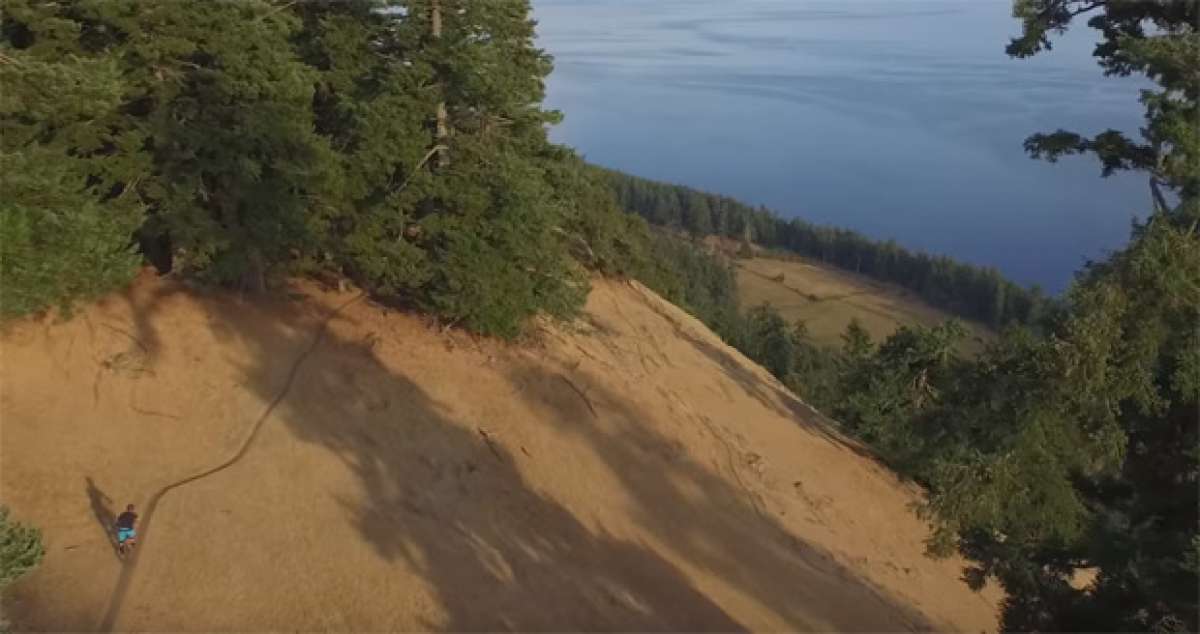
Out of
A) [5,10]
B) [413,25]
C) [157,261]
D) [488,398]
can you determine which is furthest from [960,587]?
[5,10]

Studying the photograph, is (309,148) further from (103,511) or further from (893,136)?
(893,136)

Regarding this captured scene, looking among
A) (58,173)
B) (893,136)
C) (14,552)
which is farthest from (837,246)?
(14,552)

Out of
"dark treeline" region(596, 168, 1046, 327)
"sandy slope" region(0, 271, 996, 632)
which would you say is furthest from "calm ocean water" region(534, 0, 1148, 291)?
"sandy slope" region(0, 271, 996, 632)

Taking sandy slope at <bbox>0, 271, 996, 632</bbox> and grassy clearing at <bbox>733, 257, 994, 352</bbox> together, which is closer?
sandy slope at <bbox>0, 271, 996, 632</bbox>

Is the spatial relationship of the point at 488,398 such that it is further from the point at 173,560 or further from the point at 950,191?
the point at 950,191

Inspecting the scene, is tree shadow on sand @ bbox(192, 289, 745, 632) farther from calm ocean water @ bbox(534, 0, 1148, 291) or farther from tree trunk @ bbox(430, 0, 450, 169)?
calm ocean water @ bbox(534, 0, 1148, 291)
